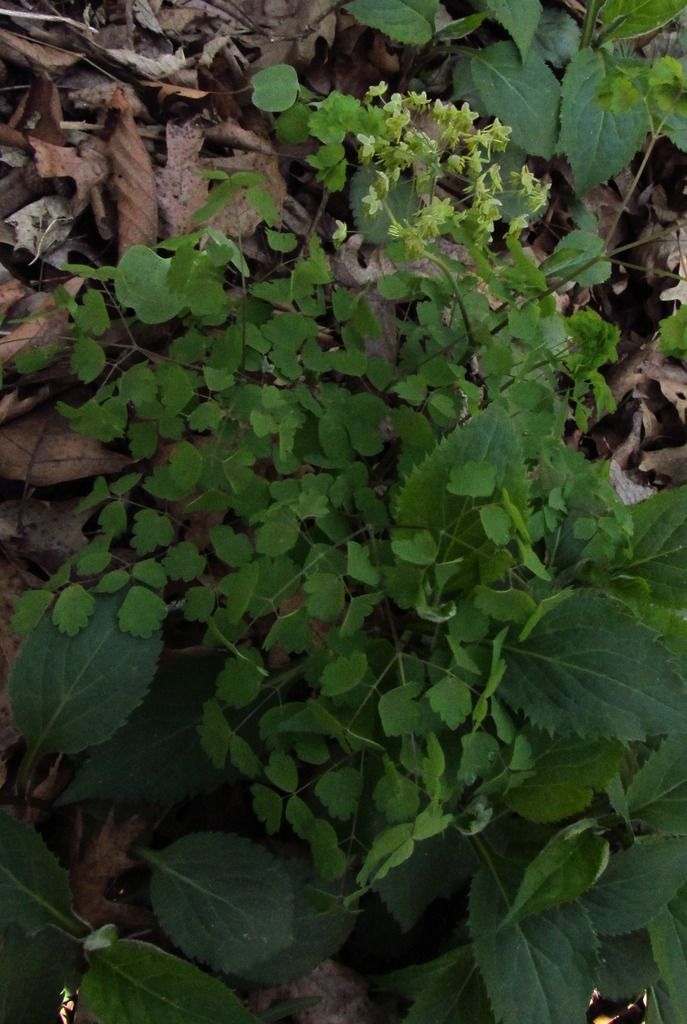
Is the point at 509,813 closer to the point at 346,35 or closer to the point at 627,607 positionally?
the point at 627,607

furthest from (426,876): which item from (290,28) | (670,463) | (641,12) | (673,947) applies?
(641,12)

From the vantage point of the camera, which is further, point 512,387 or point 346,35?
point 346,35

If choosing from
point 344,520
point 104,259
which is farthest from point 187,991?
point 104,259

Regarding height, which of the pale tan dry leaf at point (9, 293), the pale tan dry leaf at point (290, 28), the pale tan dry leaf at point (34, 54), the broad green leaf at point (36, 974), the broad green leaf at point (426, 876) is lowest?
the broad green leaf at point (36, 974)

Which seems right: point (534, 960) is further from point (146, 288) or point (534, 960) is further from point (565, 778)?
point (146, 288)

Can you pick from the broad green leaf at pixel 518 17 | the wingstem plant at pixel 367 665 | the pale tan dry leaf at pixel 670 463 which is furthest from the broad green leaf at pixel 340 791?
the broad green leaf at pixel 518 17

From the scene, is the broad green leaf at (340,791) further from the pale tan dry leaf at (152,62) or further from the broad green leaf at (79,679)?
the pale tan dry leaf at (152,62)
